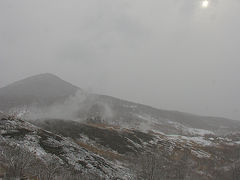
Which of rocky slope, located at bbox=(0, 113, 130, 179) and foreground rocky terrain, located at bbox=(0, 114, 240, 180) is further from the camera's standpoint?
rocky slope, located at bbox=(0, 113, 130, 179)

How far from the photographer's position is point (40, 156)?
3020 cm

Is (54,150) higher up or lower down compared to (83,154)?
higher up

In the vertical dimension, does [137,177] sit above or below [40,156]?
below

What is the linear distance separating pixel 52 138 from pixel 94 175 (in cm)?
1311

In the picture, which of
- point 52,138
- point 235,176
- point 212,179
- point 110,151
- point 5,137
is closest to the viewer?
point 5,137

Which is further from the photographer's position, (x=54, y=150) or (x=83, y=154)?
(x=83, y=154)

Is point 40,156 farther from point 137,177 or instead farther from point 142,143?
point 142,143

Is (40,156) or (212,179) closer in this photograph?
(40,156)

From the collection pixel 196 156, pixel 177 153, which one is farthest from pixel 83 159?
pixel 196 156

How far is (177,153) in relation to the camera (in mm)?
71250

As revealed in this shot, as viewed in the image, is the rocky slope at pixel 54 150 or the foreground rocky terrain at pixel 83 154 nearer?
the foreground rocky terrain at pixel 83 154

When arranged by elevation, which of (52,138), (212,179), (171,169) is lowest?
(212,179)

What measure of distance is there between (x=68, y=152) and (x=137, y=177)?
12.6 metres

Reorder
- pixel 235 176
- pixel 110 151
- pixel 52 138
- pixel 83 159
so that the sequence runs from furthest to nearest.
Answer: pixel 110 151 → pixel 235 176 → pixel 52 138 → pixel 83 159
